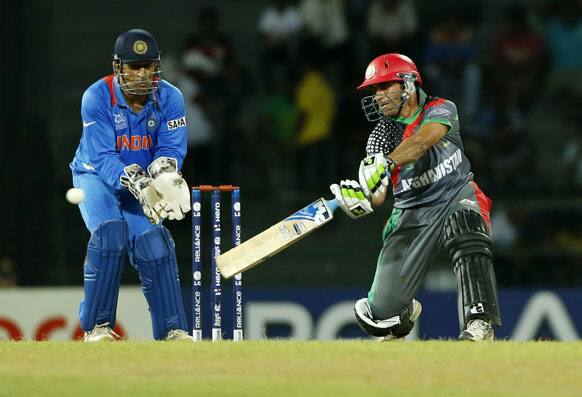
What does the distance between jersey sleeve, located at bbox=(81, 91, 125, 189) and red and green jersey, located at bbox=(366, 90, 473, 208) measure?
1.44 meters

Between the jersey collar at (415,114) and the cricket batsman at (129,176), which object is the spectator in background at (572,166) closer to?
the jersey collar at (415,114)

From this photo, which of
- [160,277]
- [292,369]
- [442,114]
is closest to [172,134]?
[160,277]

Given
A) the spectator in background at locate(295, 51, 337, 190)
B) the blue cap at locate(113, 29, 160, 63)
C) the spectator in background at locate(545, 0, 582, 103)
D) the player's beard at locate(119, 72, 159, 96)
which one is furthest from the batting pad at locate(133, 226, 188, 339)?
the spectator in background at locate(545, 0, 582, 103)

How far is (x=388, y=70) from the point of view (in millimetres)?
7801

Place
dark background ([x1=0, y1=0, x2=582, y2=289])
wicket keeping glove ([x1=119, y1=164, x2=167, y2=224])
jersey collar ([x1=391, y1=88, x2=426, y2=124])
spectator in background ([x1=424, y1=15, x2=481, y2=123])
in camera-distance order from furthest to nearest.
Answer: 1. spectator in background ([x1=424, y1=15, x2=481, y2=123])
2. dark background ([x1=0, y1=0, x2=582, y2=289])
3. jersey collar ([x1=391, y1=88, x2=426, y2=124])
4. wicket keeping glove ([x1=119, y1=164, x2=167, y2=224])

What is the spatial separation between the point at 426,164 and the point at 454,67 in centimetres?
581

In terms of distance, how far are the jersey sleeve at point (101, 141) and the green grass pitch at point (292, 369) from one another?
0.94m

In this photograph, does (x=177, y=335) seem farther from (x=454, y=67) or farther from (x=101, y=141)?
(x=454, y=67)

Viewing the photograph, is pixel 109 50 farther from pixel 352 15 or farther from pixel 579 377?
pixel 579 377

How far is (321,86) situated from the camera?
13484 mm

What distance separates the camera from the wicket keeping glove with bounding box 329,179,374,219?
7.44 metres

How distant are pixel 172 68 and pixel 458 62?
276 centimetres

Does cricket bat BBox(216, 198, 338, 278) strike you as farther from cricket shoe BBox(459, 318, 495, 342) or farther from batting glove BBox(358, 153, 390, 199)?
cricket shoe BBox(459, 318, 495, 342)

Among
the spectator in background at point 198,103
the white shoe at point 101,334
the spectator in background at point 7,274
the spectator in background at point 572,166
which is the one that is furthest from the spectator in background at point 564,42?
the white shoe at point 101,334
